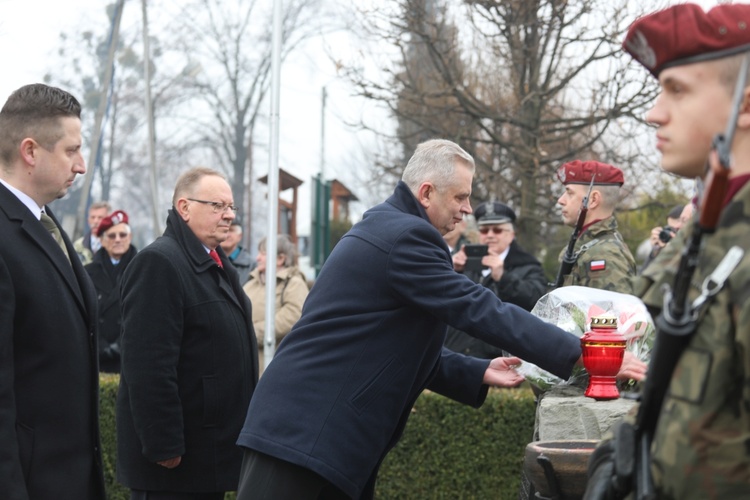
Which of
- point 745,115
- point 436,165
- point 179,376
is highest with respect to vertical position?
point 745,115

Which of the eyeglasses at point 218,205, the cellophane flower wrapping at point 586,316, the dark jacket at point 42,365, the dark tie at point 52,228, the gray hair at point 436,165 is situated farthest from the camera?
the eyeglasses at point 218,205

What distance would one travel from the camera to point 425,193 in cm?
411

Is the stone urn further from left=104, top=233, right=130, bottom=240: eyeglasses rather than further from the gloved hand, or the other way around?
left=104, top=233, right=130, bottom=240: eyeglasses

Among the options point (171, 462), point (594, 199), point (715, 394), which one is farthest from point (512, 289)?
point (715, 394)

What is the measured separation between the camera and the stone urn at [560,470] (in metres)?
3.03

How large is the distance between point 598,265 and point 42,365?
2.99 metres

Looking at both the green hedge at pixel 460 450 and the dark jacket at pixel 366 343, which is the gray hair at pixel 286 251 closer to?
the green hedge at pixel 460 450

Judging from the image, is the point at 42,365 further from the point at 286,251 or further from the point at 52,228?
the point at 286,251

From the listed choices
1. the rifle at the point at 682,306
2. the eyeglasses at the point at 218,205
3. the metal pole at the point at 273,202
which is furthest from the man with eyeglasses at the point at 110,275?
the rifle at the point at 682,306

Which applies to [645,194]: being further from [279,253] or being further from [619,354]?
[619,354]

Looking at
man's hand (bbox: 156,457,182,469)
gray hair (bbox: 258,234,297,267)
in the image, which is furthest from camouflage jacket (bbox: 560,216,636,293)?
gray hair (bbox: 258,234,297,267)

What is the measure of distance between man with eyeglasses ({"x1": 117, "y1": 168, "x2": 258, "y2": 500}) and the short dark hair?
1118mm

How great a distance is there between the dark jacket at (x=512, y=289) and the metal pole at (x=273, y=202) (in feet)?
5.12

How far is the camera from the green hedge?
263 inches
